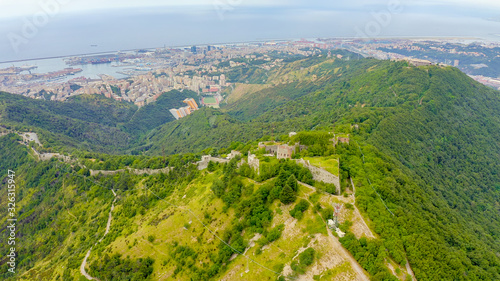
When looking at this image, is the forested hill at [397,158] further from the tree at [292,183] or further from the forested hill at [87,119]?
the tree at [292,183]

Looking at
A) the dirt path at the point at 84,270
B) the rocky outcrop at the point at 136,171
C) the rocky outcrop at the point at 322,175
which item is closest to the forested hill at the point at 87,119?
the rocky outcrop at the point at 136,171

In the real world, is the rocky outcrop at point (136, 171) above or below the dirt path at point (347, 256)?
below

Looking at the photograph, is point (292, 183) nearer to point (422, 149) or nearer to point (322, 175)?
point (322, 175)

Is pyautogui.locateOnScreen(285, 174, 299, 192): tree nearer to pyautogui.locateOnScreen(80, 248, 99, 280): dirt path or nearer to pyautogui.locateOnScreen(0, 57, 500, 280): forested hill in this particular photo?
pyautogui.locateOnScreen(0, 57, 500, 280): forested hill

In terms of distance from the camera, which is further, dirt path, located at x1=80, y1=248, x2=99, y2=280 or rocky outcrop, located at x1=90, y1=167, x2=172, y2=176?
rocky outcrop, located at x1=90, y1=167, x2=172, y2=176

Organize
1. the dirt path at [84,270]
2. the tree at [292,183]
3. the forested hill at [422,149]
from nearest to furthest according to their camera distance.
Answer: the forested hill at [422,149] → the tree at [292,183] → the dirt path at [84,270]

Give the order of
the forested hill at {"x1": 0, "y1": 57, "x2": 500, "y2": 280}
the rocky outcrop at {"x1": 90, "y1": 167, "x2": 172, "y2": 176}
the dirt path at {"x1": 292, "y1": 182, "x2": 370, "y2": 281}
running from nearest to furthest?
the dirt path at {"x1": 292, "y1": 182, "x2": 370, "y2": 281}, the forested hill at {"x1": 0, "y1": 57, "x2": 500, "y2": 280}, the rocky outcrop at {"x1": 90, "y1": 167, "x2": 172, "y2": 176}

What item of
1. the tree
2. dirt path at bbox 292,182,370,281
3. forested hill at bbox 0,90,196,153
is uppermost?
the tree

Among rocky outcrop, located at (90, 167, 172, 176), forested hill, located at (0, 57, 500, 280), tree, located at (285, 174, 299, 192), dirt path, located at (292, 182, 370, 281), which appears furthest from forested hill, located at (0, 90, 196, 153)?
dirt path, located at (292, 182, 370, 281)

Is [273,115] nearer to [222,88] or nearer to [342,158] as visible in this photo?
[342,158]

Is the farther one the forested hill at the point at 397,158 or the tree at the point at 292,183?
the tree at the point at 292,183

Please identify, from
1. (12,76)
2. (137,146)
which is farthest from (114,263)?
(12,76)
